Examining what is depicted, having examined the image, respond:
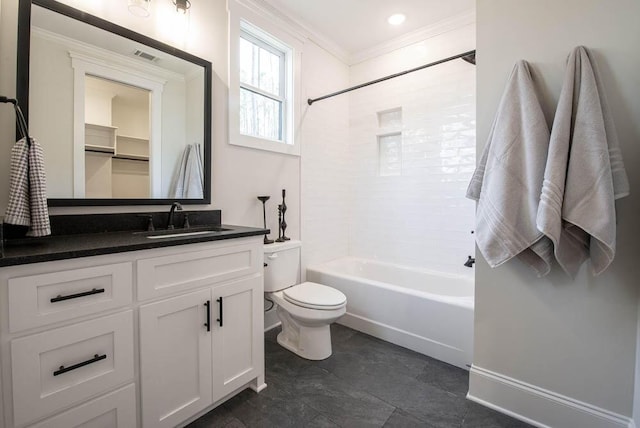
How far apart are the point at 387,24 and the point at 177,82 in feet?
6.18

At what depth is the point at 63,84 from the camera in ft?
4.56

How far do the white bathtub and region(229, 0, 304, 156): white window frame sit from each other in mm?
1232

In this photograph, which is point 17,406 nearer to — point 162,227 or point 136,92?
point 162,227

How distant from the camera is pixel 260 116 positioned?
240 cm

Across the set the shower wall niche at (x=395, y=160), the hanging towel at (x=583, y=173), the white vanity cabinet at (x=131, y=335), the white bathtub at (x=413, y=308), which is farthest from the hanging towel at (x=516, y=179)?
the white vanity cabinet at (x=131, y=335)

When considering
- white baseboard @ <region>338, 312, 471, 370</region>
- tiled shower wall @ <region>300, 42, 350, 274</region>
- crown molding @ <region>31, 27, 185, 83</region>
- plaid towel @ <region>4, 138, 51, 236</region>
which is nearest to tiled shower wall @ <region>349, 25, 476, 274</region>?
tiled shower wall @ <region>300, 42, 350, 274</region>

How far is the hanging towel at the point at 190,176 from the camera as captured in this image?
182cm

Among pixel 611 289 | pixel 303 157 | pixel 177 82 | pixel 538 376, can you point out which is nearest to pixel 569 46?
pixel 611 289

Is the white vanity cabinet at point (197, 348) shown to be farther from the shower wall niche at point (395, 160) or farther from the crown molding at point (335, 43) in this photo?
the crown molding at point (335, 43)

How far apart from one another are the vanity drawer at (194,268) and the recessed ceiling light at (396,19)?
2250mm

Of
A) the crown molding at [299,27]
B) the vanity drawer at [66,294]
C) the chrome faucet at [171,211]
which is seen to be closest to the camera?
the vanity drawer at [66,294]

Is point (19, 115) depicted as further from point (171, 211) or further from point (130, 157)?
point (171, 211)

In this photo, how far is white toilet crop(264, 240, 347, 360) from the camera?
189 cm

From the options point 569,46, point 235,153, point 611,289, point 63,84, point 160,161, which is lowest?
point 611,289
